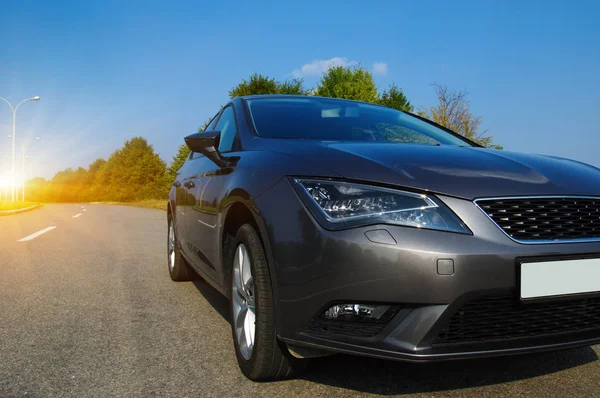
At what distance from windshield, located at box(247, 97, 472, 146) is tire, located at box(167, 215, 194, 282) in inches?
74.6

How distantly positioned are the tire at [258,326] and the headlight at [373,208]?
45 cm

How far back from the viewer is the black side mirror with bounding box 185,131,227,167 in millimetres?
3285

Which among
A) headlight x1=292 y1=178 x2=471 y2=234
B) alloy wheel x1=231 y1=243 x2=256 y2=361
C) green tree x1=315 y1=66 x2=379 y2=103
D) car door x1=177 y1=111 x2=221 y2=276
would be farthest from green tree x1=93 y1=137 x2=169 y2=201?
headlight x1=292 y1=178 x2=471 y2=234

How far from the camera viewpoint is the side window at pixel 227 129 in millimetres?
3544

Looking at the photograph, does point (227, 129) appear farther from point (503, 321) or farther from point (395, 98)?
point (395, 98)

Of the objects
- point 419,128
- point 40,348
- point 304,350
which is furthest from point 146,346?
point 419,128

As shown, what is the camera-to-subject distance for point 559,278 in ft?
6.75

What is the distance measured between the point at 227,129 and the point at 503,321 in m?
2.41

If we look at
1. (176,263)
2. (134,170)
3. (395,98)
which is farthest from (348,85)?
(134,170)

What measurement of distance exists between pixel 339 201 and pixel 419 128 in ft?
6.19

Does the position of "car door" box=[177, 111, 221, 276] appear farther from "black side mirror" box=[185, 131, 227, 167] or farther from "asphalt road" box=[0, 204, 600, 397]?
"asphalt road" box=[0, 204, 600, 397]

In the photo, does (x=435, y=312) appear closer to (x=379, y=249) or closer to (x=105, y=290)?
(x=379, y=249)

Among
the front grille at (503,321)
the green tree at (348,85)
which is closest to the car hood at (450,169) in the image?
the front grille at (503,321)

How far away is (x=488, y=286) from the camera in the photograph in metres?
1.97
